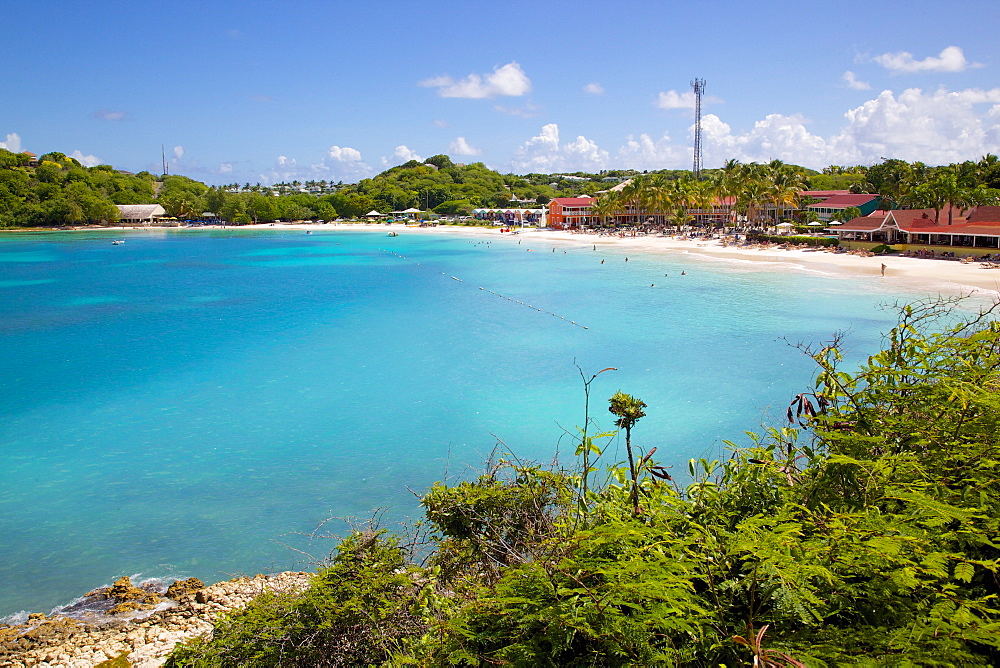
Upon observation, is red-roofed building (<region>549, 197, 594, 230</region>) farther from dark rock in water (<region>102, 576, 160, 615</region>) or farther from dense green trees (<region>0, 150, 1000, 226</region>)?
dark rock in water (<region>102, 576, 160, 615</region>)

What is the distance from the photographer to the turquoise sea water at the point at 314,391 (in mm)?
10344

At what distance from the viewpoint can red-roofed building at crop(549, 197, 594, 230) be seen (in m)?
90.9

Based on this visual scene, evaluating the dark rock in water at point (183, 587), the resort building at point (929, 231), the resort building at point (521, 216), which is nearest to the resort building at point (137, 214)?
the resort building at point (521, 216)

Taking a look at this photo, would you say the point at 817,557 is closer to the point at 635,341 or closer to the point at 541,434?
the point at 541,434

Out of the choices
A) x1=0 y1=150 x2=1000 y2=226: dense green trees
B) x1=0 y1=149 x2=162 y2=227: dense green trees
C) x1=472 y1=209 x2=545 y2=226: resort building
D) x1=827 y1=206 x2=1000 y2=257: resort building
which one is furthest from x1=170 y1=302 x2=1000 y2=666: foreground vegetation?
x1=0 y1=149 x2=162 y2=227: dense green trees

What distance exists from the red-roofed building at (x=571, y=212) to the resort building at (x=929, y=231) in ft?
143

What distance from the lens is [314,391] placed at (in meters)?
17.4

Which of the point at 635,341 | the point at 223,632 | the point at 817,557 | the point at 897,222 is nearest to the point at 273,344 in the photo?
the point at 635,341

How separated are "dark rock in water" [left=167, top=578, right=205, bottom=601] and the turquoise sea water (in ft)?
0.92

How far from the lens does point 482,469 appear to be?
38.1 ft

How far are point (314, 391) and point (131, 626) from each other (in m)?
9.94

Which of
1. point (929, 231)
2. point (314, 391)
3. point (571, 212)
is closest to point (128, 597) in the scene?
point (314, 391)

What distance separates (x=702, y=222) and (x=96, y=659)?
77706 millimetres

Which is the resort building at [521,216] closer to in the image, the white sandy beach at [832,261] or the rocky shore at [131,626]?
the white sandy beach at [832,261]
